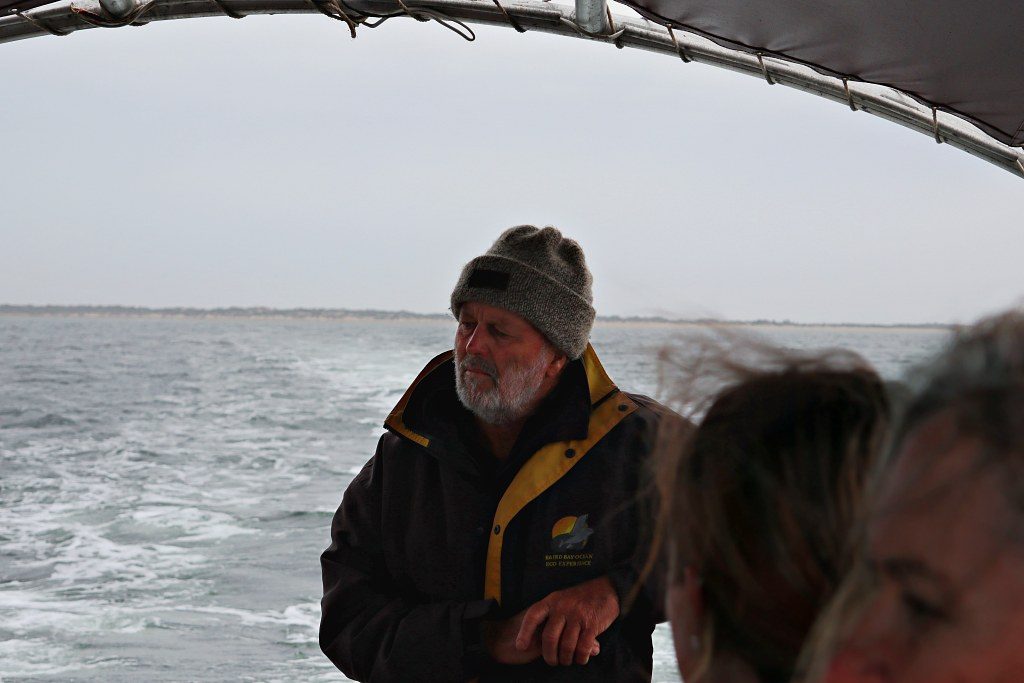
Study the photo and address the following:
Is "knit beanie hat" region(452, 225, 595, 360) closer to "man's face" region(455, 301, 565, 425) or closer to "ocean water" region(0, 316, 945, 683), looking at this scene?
"man's face" region(455, 301, 565, 425)

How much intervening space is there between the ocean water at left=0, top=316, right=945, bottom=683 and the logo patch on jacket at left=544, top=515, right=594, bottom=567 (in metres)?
0.62

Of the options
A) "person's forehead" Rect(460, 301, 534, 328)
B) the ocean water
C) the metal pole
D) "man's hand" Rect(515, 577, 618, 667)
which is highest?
the metal pole

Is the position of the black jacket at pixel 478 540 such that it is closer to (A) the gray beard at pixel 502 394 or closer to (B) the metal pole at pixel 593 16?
(A) the gray beard at pixel 502 394

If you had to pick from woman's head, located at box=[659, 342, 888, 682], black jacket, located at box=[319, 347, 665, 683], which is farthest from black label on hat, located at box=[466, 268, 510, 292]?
woman's head, located at box=[659, 342, 888, 682]

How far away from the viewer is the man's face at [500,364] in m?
2.29

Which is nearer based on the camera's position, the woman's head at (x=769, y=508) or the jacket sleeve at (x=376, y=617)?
the woman's head at (x=769, y=508)

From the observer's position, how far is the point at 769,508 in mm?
577

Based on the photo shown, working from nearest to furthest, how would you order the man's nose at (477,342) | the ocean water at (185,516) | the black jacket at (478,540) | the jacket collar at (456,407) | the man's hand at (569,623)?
the man's hand at (569,623)
the black jacket at (478,540)
the jacket collar at (456,407)
the man's nose at (477,342)
the ocean water at (185,516)

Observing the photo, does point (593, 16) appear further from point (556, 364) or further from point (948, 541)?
point (948, 541)

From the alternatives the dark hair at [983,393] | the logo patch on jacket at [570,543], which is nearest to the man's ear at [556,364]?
the logo patch on jacket at [570,543]

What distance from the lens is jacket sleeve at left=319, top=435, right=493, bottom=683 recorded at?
2029mm

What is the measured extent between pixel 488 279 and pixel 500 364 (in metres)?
0.22

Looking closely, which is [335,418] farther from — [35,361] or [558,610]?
[35,361]

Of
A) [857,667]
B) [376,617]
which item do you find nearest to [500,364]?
[376,617]
